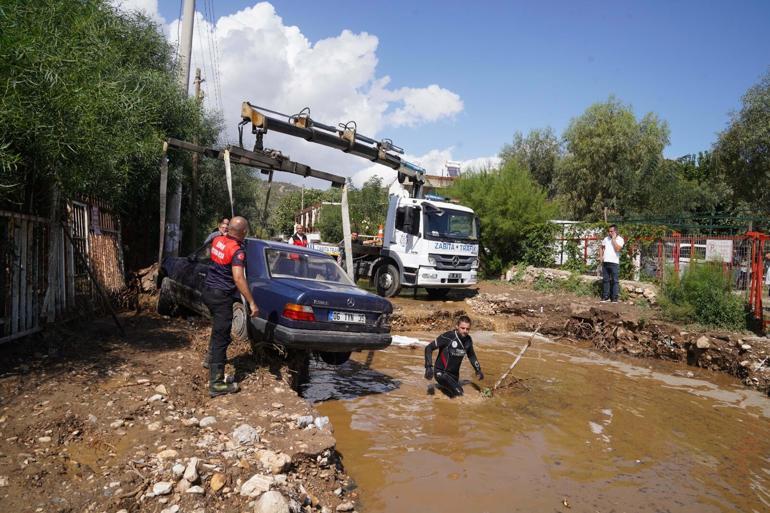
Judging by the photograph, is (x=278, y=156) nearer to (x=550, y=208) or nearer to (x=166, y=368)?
(x=166, y=368)

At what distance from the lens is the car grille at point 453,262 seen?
1355 centimetres

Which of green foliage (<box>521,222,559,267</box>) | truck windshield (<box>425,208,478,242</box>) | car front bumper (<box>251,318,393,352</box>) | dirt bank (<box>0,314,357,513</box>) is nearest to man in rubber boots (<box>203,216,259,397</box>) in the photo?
dirt bank (<box>0,314,357,513</box>)

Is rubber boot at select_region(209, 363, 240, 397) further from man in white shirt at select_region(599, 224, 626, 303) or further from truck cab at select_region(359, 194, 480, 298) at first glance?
man in white shirt at select_region(599, 224, 626, 303)

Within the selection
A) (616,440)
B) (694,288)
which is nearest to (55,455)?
(616,440)

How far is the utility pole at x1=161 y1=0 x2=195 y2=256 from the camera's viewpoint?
13688 millimetres

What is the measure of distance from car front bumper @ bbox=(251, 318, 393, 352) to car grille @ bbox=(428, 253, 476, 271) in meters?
7.21

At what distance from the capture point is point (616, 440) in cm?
604

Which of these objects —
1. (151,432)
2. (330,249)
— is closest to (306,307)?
(151,432)

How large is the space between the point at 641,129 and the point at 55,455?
3515cm

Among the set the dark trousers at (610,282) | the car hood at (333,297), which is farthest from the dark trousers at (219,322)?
the dark trousers at (610,282)

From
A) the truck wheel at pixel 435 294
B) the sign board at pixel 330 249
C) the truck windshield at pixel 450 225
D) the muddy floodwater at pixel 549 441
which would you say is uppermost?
the truck windshield at pixel 450 225

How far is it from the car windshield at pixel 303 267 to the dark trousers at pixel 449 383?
5.87ft

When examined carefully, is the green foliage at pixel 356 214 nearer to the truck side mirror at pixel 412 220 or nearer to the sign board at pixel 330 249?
the sign board at pixel 330 249

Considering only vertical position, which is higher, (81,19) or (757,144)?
(757,144)
